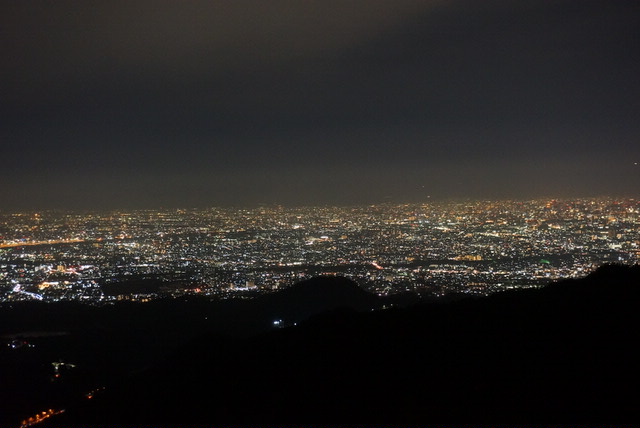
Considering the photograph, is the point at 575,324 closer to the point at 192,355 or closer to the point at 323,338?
the point at 323,338

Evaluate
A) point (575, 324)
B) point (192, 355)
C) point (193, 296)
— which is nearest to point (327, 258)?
point (193, 296)

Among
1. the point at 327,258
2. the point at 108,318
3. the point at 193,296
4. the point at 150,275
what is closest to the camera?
the point at 108,318

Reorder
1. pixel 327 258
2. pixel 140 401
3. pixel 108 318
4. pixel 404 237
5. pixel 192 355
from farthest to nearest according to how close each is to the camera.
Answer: pixel 404 237
pixel 327 258
pixel 108 318
pixel 192 355
pixel 140 401

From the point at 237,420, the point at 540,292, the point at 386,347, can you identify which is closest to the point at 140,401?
the point at 237,420

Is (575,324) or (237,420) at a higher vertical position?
(575,324)

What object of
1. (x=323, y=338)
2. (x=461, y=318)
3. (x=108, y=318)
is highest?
(x=461, y=318)

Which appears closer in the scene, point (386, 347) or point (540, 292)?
point (386, 347)

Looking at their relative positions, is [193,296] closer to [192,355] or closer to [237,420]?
[192,355]
